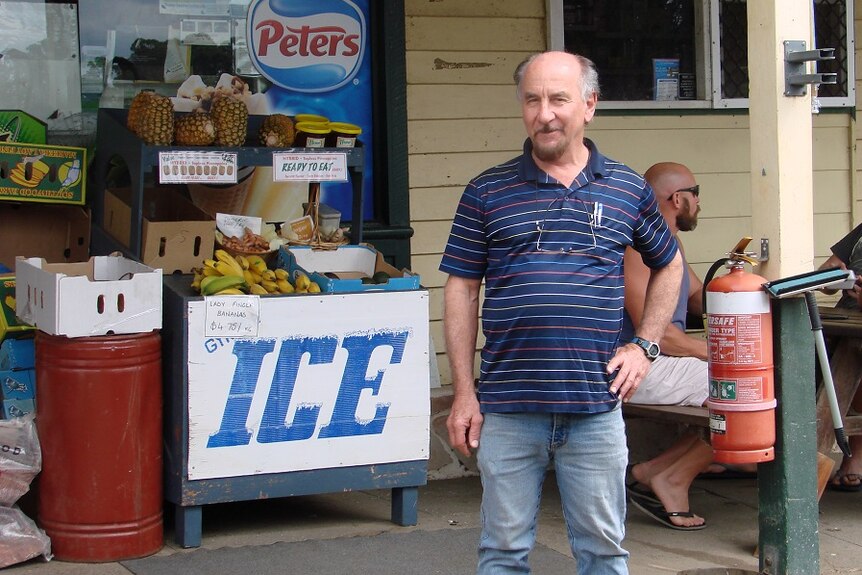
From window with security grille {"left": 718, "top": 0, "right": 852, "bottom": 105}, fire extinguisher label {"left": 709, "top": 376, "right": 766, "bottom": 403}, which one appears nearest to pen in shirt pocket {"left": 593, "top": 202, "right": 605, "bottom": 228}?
fire extinguisher label {"left": 709, "top": 376, "right": 766, "bottom": 403}

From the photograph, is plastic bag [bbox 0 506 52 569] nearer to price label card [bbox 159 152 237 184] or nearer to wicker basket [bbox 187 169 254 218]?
price label card [bbox 159 152 237 184]

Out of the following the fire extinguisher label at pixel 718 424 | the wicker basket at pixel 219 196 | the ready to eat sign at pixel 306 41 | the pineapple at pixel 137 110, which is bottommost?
the fire extinguisher label at pixel 718 424

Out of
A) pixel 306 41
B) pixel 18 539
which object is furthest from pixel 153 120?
pixel 18 539

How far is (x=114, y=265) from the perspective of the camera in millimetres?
4855

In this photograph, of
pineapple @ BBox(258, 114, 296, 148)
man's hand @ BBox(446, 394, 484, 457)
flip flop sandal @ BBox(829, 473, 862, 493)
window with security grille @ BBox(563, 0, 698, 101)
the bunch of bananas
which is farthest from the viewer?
window with security grille @ BBox(563, 0, 698, 101)

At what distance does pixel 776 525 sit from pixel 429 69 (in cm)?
298

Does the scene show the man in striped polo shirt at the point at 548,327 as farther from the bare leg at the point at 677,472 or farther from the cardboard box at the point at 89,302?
the bare leg at the point at 677,472

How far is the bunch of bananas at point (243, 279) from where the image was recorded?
4609 mm

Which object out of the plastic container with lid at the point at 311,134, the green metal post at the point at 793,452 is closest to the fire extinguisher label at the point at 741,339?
the green metal post at the point at 793,452

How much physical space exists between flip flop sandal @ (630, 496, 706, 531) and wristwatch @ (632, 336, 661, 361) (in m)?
1.97

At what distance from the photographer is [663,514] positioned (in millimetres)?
5141

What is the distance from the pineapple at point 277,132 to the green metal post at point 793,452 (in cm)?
223

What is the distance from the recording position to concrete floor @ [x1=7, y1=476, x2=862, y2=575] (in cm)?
463

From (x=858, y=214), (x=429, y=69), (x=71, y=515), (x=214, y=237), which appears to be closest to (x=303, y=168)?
(x=214, y=237)
